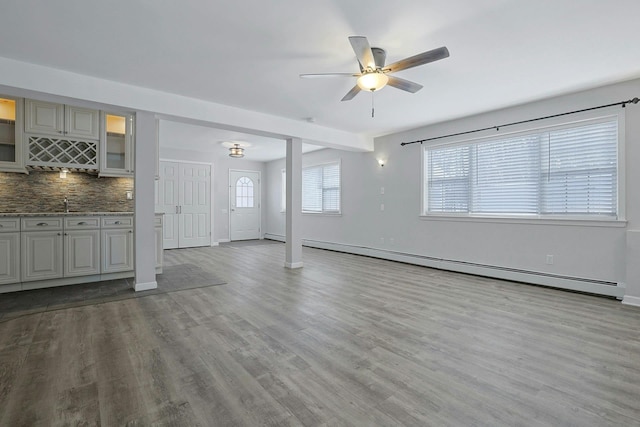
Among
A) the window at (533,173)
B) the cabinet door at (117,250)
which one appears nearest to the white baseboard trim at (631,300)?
the window at (533,173)

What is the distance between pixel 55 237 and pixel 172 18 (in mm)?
3514

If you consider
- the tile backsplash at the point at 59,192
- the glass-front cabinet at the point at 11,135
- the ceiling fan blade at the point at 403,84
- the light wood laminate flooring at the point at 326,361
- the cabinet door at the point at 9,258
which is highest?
the ceiling fan blade at the point at 403,84

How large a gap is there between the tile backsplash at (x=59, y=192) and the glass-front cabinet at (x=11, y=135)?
0.38m

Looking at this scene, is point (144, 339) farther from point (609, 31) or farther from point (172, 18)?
point (609, 31)

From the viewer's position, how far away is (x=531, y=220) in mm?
4535

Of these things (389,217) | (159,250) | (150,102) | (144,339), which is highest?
(150,102)

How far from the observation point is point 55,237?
14.0 feet

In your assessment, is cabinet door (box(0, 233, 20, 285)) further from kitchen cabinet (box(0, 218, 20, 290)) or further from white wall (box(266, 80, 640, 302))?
white wall (box(266, 80, 640, 302))

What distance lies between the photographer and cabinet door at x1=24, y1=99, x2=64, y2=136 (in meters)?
4.24

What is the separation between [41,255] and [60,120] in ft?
6.20

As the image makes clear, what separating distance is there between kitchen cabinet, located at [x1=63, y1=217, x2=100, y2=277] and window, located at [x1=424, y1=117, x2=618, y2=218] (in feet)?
18.2

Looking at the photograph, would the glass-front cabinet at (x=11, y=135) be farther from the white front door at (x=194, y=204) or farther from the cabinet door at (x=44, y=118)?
the white front door at (x=194, y=204)

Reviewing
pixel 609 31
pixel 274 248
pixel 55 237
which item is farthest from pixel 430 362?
pixel 274 248

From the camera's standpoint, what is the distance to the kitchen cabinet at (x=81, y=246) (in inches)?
171
